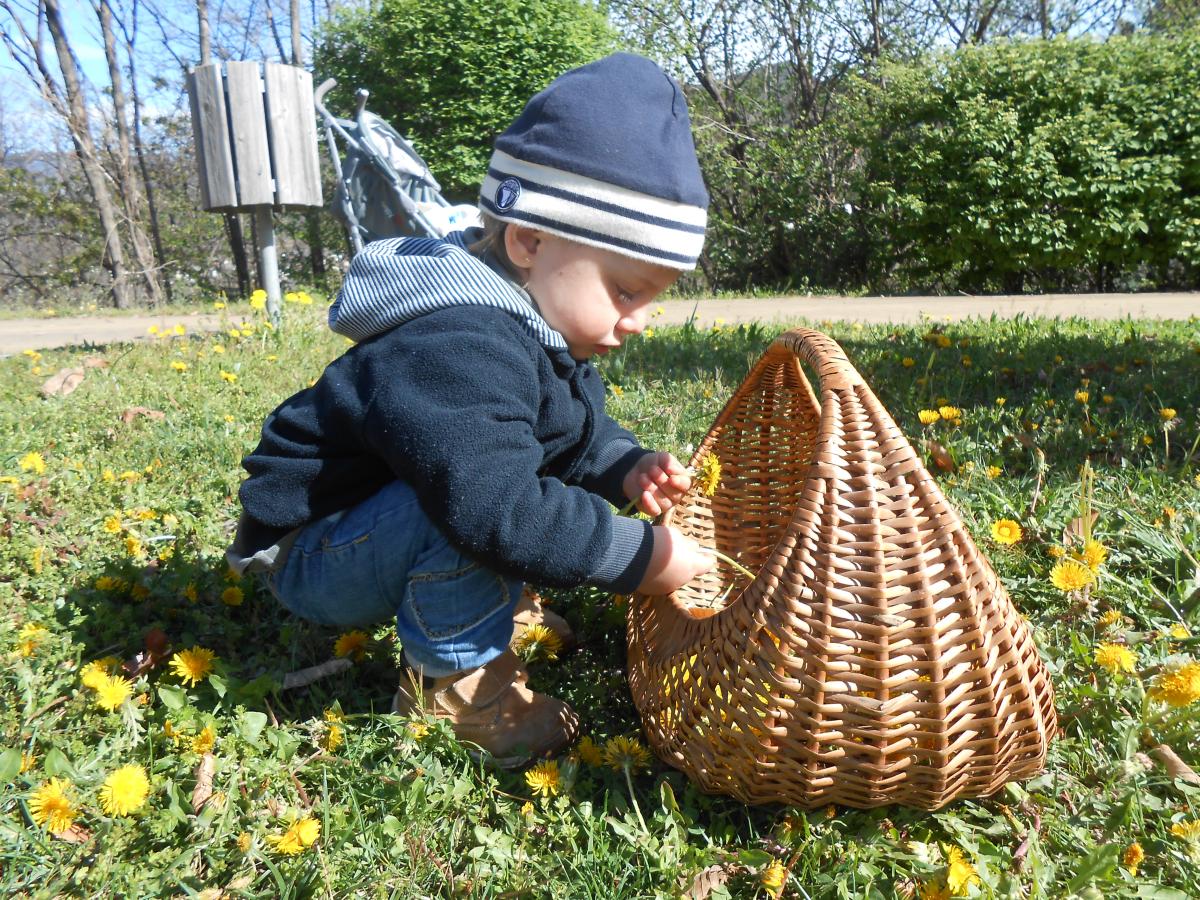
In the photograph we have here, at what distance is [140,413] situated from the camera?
10.9 feet

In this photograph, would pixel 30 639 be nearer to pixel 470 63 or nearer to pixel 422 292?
pixel 422 292

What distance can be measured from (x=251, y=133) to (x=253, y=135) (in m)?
0.02

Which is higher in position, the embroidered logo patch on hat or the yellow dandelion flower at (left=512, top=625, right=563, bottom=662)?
the embroidered logo patch on hat

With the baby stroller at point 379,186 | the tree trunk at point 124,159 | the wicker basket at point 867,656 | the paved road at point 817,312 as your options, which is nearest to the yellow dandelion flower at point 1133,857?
the wicker basket at point 867,656

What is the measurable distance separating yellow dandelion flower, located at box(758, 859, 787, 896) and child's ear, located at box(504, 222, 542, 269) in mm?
1128

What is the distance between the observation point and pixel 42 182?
57.0 ft

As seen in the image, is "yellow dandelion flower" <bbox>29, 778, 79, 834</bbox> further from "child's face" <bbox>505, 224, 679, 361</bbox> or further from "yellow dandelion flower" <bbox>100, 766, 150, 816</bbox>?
"child's face" <bbox>505, 224, 679, 361</bbox>

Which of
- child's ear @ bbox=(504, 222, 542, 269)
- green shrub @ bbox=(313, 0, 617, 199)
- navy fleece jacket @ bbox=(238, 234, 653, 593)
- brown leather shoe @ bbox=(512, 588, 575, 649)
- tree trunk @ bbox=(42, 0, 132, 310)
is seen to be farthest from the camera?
tree trunk @ bbox=(42, 0, 132, 310)

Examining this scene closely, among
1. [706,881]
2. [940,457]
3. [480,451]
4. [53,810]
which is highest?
A: [480,451]

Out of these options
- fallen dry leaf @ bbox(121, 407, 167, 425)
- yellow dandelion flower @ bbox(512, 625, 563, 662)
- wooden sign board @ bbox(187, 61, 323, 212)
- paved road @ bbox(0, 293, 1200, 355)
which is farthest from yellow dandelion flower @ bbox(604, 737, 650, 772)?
wooden sign board @ bbox(187, 61, 323, 212)

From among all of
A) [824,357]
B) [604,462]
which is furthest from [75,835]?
[824,357]

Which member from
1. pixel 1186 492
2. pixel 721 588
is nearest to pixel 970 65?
pixel 1186 492

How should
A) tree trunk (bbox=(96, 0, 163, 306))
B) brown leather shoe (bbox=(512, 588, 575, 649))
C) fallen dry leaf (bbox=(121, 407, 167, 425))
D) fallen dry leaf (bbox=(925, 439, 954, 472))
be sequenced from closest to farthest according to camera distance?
brown leather shoe (bbox=(512, 588, 575, 649)) < fallen dry leaf (bbox=(925, 439, 954, 472)) < fallen dry leaf (bbox=(121, 407, 167, 425)) < tree trunk (bbox=(96, 0, 163, 306))

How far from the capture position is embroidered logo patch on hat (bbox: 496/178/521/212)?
164 centimetres
